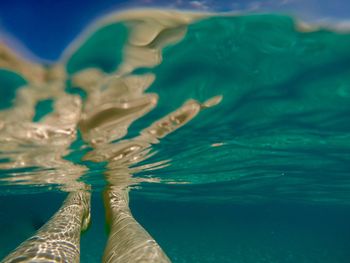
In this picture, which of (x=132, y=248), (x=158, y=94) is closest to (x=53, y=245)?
(x=132, y=248)

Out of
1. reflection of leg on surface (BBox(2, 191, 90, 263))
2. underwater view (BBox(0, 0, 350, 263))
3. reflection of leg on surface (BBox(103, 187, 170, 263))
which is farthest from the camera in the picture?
underwater view (BBox(0, 0, 350, 263))

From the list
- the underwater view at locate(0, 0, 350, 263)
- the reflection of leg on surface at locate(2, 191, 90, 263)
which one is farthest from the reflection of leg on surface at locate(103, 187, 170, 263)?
the reflection of leg on surface at locate(2, 191, 90, 263)

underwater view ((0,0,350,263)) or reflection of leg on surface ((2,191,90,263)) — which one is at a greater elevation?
underwater view ((0,0,350,263))

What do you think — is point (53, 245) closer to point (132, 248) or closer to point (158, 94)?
point (132, 248)

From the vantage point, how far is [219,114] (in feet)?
30.7

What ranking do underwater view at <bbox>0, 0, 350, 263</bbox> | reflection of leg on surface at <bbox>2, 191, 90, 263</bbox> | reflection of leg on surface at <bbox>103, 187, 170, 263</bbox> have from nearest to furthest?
reflection of leg on surface at <bbox>103, 187, 170, 263</bbox>, reflection of leg on surface at <bbox>2, 191, 90, 263</bbox>, underwater view at <bbox>0, 0, 350, 263</bbox>

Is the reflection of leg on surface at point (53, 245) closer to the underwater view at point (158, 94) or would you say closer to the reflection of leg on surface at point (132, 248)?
the underwater view at point (158, 94)

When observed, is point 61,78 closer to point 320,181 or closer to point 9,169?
point 9,169

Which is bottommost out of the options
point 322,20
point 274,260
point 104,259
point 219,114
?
point 274,260

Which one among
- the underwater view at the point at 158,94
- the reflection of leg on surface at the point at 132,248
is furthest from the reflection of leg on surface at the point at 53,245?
the reflection of leg on surface at the point at 132,248

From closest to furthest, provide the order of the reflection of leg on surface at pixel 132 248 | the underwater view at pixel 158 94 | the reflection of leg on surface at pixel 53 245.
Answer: the reflection of leg on surface at pixel 132 248 < the reflection of leg on surface at pixel 53 245 < the underwater view at pixel 158 94

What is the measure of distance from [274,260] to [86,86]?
35.1m

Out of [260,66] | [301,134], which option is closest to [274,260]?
[301,134]

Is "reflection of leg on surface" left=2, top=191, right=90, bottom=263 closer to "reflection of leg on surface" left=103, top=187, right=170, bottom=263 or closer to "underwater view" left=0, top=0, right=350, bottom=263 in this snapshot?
"underwater view" left=0, top=0, right=350, bottom=263
